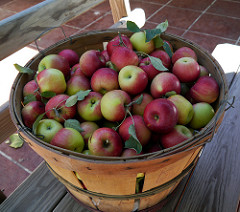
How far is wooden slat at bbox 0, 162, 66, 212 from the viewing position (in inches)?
30.3

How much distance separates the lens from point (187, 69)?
754 mm

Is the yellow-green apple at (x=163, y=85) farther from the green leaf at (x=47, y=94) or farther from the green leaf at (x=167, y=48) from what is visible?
Result: the green leaf at (x=47, y=94)

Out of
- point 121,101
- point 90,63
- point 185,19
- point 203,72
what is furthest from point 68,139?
point 185,19

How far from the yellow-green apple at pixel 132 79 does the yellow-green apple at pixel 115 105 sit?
0.04m

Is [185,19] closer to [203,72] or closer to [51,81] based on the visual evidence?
[203,72]

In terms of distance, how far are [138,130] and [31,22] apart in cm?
72

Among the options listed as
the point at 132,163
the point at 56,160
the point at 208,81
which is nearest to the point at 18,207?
the point at 56,160

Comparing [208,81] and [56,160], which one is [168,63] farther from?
[56,160]

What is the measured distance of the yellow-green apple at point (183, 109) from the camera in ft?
2.14

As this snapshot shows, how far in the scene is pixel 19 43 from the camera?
3.23 ft

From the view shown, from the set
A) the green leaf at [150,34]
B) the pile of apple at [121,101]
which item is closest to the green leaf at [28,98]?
the pile of apple at [121,101]

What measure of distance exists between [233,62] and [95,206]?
97 centimetres

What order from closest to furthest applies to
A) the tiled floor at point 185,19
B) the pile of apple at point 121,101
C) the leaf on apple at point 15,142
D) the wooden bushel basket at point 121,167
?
1. the wooden bushel basket at point 121,167
2. the pile of apple at point 121,101
3. the leaf on apple at point 15,142
4. the tiled floor at point 185,19

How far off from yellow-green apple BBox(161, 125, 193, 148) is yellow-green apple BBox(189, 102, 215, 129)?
8cm
